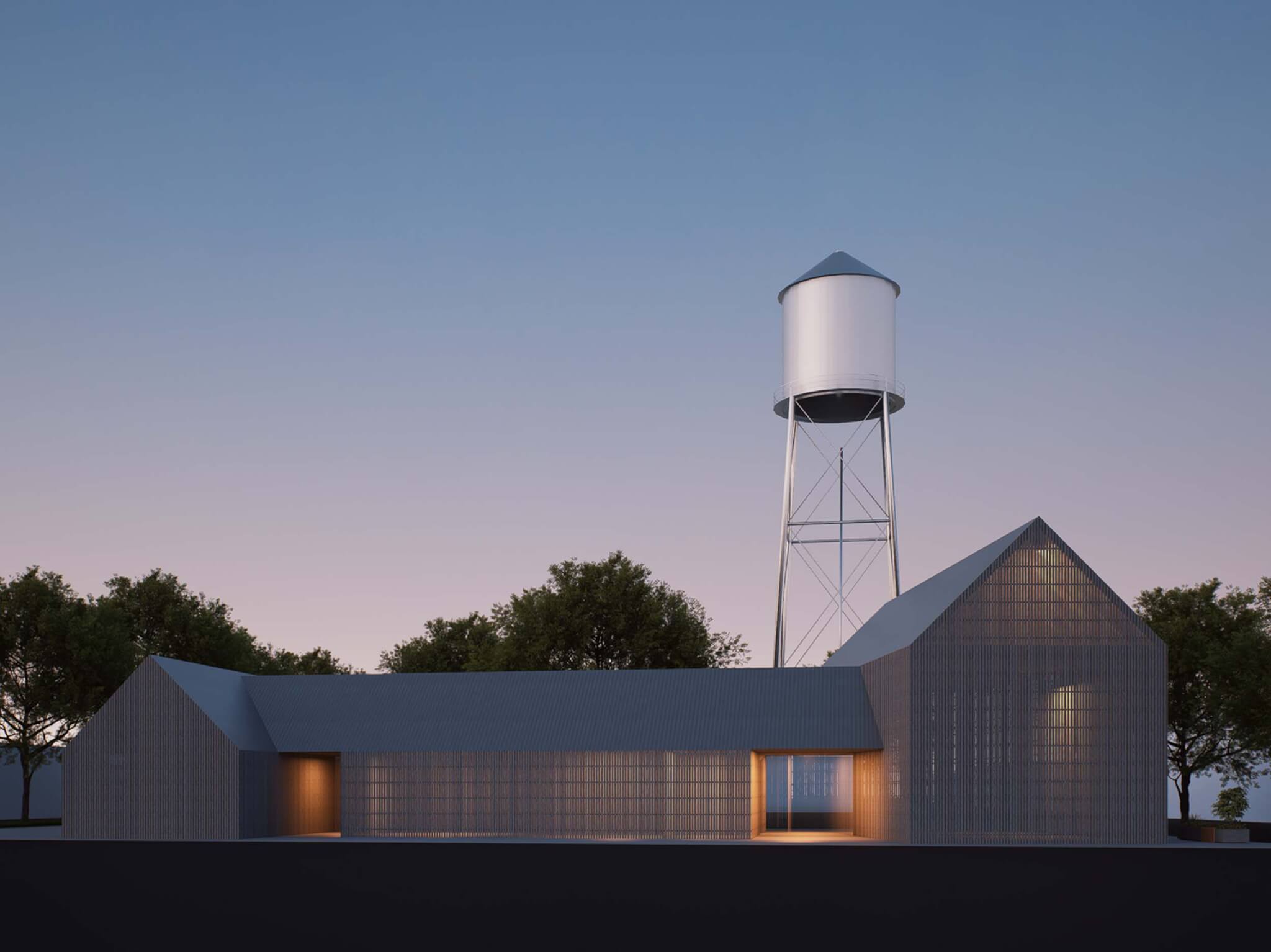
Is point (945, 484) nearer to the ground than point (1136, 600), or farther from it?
farther from it

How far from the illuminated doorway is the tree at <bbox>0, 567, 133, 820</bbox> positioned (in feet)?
85.5

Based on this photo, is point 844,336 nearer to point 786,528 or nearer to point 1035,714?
point 786,528

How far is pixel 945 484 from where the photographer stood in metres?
46.8

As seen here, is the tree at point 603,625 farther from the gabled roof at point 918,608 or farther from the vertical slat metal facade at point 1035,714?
the vertical slat metal facade at point 1035,714

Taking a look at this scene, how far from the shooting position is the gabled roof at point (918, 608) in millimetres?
34188

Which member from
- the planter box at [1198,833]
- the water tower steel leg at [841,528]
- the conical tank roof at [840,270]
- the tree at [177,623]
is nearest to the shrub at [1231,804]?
the planter box at [1198,833]

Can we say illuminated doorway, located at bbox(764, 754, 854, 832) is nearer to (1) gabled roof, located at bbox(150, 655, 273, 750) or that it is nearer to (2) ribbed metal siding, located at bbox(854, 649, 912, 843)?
(2) ribbed metal siding, located at bbox(854, 649, 912, 843)

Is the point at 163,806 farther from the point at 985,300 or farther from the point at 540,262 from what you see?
the point at 985,300

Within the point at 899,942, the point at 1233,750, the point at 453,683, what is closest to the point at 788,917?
the point at 899,942

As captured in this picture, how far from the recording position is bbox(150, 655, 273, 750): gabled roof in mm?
37062

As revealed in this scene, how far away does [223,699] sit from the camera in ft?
127

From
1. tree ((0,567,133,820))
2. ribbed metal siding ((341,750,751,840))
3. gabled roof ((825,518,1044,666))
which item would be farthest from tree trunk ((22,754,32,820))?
gabled roof ((825,518,1044,666))

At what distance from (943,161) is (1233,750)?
971 inches

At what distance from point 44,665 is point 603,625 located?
23.8 m
